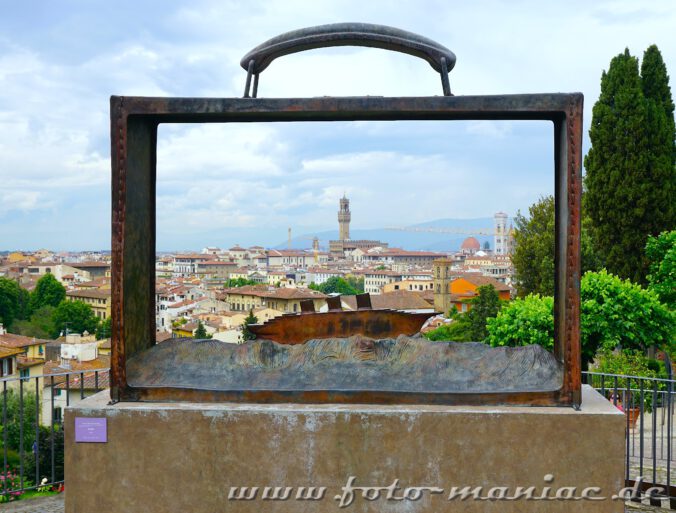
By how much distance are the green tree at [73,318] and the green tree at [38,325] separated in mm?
674

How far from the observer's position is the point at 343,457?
10.0 ft

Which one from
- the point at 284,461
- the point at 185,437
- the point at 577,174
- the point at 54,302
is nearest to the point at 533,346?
the point at 577,174

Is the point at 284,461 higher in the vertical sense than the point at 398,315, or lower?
lower

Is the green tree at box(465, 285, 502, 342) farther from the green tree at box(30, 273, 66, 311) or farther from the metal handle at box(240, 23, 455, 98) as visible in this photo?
the green tree at box(30, 273, 66, 311)

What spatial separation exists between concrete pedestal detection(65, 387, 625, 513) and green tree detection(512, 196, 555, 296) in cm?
1925

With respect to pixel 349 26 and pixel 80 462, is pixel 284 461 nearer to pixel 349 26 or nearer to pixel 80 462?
pixel 80 462

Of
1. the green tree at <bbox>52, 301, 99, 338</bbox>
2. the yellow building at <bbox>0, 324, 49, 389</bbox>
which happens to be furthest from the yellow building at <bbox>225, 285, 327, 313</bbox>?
the green tree at <bbox>52, 301, 99, 338</bbox>

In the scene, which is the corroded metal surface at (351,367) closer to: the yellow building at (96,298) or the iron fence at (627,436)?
the iron fence at (627,436)

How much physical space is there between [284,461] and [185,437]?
430 millimetres

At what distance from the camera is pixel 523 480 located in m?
3.04

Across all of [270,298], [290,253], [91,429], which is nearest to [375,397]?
[91,429]

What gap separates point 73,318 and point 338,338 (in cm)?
5764

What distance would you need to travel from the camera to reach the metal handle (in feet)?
11.0

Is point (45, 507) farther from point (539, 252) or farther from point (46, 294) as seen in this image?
point (46, 294)
